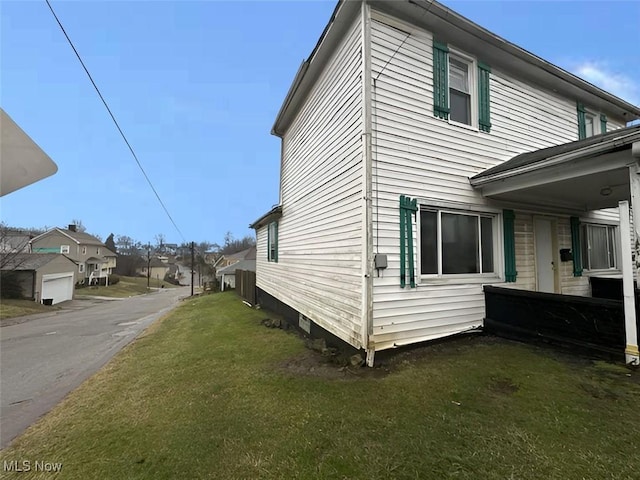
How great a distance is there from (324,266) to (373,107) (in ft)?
10.3

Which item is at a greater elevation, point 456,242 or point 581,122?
point 581,122

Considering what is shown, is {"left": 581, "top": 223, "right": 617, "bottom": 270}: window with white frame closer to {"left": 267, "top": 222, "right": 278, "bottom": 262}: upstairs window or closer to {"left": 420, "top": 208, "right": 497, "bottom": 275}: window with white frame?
{"left": 420, "top": 208, "right": 497, "bottom": 275}: window with white frame

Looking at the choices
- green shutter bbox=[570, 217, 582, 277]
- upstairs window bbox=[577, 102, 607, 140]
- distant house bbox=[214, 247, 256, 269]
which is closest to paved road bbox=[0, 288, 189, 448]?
green shutter bbox=[570, 217, 582, 277]

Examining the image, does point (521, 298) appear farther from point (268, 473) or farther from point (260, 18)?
point (260, 18)

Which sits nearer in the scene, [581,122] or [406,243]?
[406,243]

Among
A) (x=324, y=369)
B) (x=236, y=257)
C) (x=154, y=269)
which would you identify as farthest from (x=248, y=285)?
(x=154, y=269)

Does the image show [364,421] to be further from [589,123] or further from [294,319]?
[589,123]

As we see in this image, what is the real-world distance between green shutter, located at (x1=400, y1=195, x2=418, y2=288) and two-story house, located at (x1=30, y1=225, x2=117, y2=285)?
48.8m

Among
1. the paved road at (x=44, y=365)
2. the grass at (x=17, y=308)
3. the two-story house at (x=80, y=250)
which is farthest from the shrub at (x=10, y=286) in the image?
the paved road at (x=44, y=365)

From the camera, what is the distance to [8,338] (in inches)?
458

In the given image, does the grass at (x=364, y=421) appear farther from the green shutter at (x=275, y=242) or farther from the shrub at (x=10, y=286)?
the shrub at (x=10, y=286)

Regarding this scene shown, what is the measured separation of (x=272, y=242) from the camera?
11.8 meters

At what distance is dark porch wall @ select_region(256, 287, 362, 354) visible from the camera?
17.8 feet

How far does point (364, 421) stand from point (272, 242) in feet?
30.1
